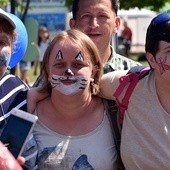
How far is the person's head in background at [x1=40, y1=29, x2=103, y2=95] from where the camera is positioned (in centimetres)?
297

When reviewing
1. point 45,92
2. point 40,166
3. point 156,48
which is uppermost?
point 156,48

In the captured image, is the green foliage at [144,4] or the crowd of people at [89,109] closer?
the crowd of people at [89,109]

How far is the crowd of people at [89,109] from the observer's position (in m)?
2.89

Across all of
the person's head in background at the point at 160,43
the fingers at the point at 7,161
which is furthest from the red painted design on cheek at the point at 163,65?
the fingers at the point at 7,161

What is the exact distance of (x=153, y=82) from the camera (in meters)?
3.01

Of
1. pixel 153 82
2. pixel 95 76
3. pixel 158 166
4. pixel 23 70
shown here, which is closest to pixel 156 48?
pixel 153 82

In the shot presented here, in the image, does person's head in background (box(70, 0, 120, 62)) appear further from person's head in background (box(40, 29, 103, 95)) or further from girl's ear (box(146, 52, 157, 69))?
Result: girl's ear (box(146, 52, 157, 69))

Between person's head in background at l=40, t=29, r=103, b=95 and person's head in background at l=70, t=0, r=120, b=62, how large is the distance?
0.81 metres

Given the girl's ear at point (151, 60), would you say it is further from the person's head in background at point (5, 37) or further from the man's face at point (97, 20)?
the man's face at point (97, 20)

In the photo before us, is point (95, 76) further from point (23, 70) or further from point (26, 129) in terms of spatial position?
point (23, 70)

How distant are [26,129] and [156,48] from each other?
1.02 m

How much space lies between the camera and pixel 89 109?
3.10m

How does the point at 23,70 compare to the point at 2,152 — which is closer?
the point at 2,152

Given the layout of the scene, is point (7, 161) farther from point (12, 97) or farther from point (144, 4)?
point (144, 4)
